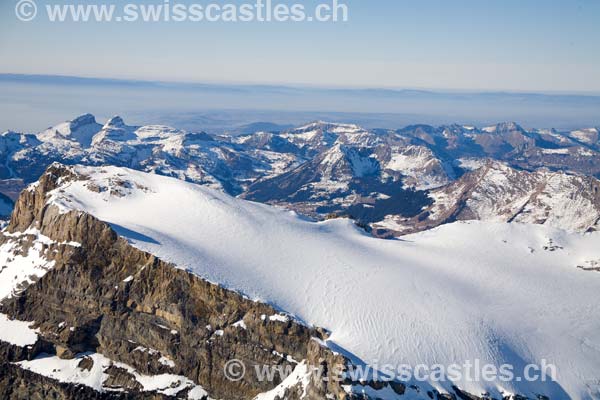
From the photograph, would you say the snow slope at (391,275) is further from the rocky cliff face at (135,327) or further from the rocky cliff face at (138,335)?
the rocky cliff face at (138,335)

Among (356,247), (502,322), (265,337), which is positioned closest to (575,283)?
(502,322)

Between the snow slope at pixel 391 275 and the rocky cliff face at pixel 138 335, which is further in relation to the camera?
the snow slope at pixel 391 275

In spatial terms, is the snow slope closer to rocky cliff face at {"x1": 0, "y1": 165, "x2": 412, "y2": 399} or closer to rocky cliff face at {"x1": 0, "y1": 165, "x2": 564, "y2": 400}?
rocky cliff face at {"x1": 0, "y1": 165, "x2": 412, "y2": 399}

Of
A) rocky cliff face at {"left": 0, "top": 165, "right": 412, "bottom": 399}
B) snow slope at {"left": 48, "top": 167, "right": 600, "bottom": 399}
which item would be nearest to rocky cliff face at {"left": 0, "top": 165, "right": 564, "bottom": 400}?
rocky cliff face at {"left": 0, "top": 165, "right": 412, "bottom": 399}

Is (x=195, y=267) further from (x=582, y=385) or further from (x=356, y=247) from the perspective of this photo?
(x=582, y=385)

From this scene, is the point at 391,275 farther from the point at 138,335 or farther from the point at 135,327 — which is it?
the point at 135,327

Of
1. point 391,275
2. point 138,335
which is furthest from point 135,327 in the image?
point 391,275

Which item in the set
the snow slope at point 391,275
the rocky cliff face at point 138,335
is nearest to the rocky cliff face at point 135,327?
the rocky cliff face at point 138,335

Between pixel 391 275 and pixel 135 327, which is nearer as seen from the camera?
pixel 135 327
